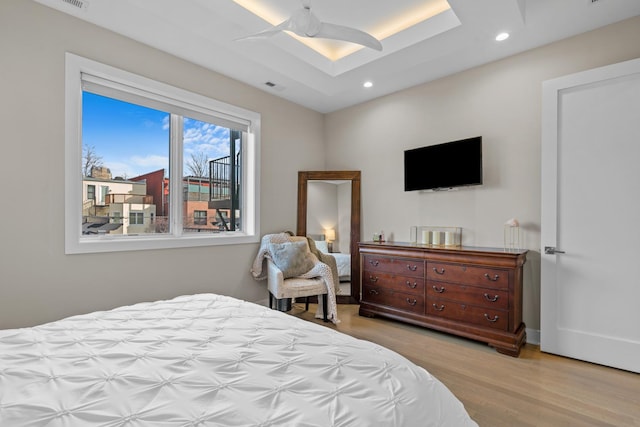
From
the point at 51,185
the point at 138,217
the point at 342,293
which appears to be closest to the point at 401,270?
the point at 342,293

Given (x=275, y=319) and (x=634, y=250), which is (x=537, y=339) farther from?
(x=275, y=319)

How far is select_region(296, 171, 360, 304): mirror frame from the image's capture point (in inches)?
168

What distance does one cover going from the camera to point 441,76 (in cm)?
357

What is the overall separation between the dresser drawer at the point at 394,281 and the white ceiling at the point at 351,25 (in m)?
2.24

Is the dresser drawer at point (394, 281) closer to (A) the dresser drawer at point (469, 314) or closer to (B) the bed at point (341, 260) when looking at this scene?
(A) the dresser drawer at point (469, 314)

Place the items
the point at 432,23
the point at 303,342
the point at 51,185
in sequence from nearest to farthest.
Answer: the point at 303,342 → the point at 51,185 → the point at 432,23

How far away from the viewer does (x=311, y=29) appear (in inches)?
85.7

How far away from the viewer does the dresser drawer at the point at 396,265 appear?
3299mm

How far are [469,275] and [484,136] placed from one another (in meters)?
1.47

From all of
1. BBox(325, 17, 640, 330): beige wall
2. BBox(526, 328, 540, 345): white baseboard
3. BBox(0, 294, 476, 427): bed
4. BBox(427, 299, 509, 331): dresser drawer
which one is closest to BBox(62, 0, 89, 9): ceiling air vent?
BBox(0, 294, 476, 427): bed

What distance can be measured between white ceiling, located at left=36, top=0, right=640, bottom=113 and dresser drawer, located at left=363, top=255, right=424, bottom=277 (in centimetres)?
206

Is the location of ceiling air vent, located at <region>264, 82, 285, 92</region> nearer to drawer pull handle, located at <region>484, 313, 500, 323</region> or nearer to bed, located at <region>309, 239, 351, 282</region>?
bed, located at <region>309, 239, 351, 282</region>

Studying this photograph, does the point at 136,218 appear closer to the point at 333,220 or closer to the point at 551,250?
the point at 333,220

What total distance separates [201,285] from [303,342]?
2.35m
